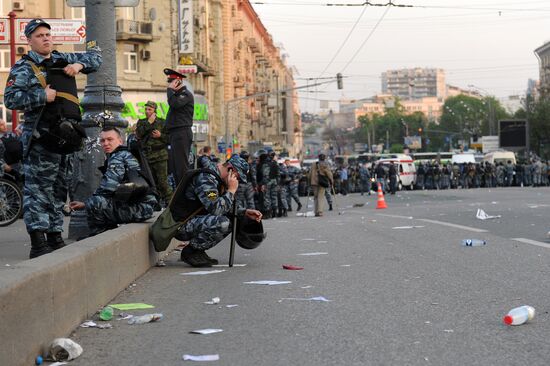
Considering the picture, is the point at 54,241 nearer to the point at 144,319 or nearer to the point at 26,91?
the point at 26,91

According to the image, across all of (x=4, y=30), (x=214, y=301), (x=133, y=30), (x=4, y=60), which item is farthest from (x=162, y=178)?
(x=133, y=30)

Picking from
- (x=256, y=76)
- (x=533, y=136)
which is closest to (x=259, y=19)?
(x=256, y=76)

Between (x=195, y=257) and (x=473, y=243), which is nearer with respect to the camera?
(x=195, y=257)

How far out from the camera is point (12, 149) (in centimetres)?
1438

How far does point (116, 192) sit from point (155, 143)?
15.8 feet

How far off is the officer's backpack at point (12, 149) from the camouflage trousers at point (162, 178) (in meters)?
1.97

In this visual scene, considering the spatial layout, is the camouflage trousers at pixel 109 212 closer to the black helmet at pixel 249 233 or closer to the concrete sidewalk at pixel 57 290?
the black helmet at pixel 249 233

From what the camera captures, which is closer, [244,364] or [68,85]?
[244,364]

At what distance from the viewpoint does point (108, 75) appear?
1032cm

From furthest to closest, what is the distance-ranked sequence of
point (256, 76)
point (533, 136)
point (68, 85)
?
1. point (256, 76)
2. point (533, 136)
3. point (68, 85)

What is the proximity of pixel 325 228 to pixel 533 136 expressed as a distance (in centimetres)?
8733

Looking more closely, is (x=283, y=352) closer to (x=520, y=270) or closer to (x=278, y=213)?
(x=520, y=270)

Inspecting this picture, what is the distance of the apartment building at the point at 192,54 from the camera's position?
46062mm

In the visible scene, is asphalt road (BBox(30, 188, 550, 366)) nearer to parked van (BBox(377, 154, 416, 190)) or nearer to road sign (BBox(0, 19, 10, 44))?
road sign (BBox(0, 19, 10, 44))
